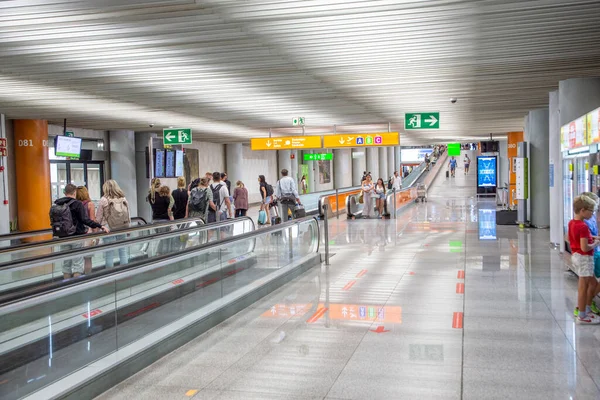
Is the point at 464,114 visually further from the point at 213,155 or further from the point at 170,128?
the point at 213,155

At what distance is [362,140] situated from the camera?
21250 mm

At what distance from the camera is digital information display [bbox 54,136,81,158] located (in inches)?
710

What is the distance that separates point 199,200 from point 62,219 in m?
4.73

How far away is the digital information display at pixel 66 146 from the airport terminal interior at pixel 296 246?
80 cm

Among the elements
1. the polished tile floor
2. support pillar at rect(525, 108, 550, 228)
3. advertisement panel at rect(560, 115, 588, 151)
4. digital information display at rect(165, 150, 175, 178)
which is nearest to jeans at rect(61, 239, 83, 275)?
the polished tile floor

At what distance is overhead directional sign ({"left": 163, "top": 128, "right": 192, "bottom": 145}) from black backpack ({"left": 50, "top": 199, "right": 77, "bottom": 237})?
42.5 ft

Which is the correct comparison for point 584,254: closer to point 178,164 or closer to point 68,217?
point 68,217

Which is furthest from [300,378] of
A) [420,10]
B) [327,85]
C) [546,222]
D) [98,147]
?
[98,147]

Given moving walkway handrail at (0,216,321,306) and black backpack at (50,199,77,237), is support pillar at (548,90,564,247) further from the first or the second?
black backpack at (50,199,77,237)

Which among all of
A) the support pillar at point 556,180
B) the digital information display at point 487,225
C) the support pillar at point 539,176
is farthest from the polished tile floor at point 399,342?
the support pillar at point 539,176

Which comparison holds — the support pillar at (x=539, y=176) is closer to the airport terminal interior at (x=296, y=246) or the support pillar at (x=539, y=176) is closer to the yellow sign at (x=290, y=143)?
the airport terminal interior at (x=296, y=246)

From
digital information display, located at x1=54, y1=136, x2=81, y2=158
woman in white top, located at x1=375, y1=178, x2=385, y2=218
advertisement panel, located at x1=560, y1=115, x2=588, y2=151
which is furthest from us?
woman in white top, located at x1=375, y1=178, x2=385, y2=218

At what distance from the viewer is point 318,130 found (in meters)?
22.7

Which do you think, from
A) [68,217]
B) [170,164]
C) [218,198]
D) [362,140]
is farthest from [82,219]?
[170,164]
